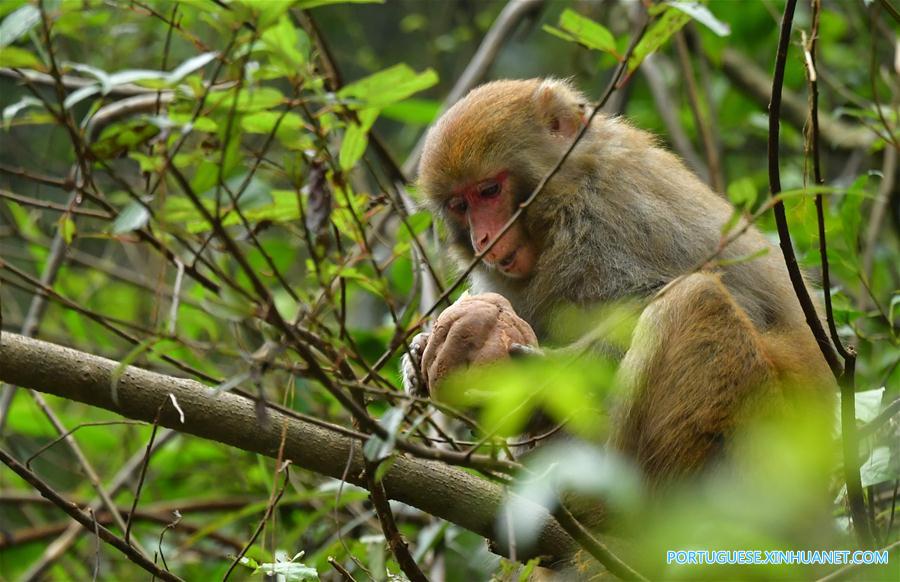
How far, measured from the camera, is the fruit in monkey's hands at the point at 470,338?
12.5 feet

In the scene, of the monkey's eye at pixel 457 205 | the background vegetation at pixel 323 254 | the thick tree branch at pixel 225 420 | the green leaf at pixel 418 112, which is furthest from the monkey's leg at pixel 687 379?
the green leaf at pixel 418 112

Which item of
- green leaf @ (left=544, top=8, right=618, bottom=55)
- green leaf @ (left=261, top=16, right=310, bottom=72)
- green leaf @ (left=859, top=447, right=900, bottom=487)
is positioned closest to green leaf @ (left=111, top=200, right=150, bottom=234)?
green leaf @ (left=261, top=16, right=310, bottom=72)

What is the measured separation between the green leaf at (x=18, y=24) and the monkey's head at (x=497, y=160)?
241cm

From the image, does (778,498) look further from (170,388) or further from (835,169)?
(835,169)

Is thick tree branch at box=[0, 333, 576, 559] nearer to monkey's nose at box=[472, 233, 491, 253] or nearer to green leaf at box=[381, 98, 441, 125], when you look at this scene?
monkey's nose at box=[472, 233, 491, 253]

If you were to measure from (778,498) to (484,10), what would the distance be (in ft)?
24.0

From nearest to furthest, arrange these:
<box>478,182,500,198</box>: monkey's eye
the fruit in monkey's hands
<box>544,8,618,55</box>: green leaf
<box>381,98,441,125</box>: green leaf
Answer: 1. <box>544,8,618,55</box>: green leaf
2. the fruit in monkey's hands
3. <box>478,182,500,198</box>: monkey's eye
4. <box>381,98,441,125</box>: green leaf

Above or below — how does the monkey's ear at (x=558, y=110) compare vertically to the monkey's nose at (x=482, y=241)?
above

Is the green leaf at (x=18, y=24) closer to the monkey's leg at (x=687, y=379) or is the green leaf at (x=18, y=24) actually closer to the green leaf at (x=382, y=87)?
the green leaf at (x=382, y=87)

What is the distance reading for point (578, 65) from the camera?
795cm

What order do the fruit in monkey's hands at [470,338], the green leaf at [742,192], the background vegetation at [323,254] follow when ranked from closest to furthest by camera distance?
the background vegetation at [323,254] < the fruit in monkey's hands at [470,338] < the green leaf at [742,192]

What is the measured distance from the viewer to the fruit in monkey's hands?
3.79 meters

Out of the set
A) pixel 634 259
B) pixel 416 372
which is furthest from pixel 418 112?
pixel 416 372

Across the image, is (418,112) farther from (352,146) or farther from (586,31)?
(586,31)
